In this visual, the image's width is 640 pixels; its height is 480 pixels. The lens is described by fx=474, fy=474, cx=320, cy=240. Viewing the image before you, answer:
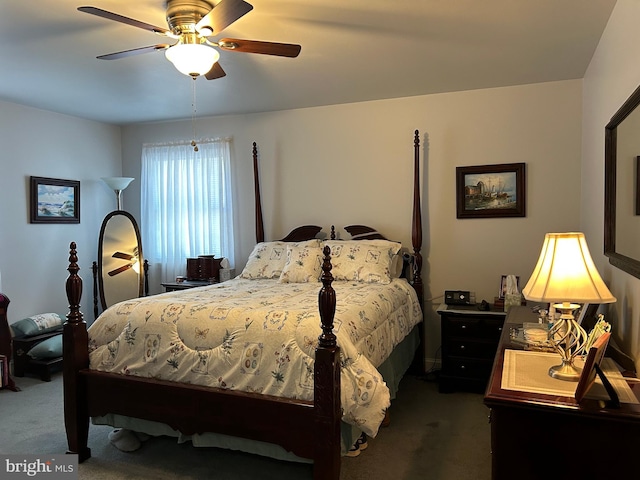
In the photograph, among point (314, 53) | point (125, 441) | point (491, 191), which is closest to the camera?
point (125, 441)

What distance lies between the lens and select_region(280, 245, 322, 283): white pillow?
155 inches

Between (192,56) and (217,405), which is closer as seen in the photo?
(192,56)

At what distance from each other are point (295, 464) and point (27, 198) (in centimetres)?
360

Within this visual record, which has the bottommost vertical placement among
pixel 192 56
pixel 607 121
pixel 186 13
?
pixel 607 121

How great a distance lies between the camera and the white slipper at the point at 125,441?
2.79 metres

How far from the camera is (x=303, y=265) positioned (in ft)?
13.1

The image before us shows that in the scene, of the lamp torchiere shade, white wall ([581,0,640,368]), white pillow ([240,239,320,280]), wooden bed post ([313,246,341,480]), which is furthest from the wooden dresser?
the lamp torchiere shade

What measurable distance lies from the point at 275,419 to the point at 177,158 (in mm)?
3652

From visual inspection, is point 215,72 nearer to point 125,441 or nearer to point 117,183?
point 125,441

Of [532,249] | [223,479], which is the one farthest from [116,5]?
[532,249]

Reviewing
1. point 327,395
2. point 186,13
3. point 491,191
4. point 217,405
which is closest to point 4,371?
point 217,405

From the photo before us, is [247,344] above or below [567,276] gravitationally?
below

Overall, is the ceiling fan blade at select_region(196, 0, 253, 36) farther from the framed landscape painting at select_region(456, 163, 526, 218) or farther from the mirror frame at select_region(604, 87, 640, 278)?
the framed landscape painting at select_region(456, 163, 526, 218)

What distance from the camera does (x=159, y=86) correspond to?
12.6ft
